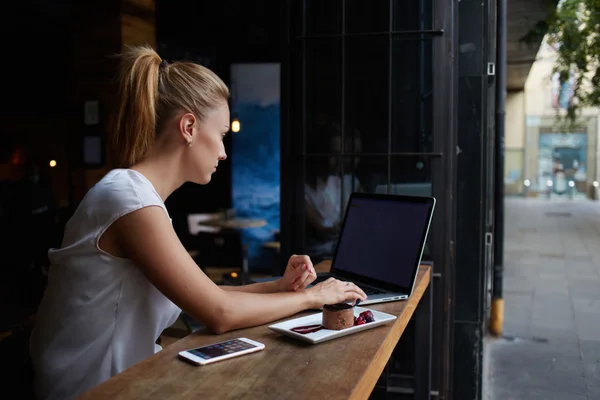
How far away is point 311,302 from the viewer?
174cm

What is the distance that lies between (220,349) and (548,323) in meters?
4.84

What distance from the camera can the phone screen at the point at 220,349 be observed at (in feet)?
4.54

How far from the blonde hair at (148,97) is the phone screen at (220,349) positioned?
536 millimetres

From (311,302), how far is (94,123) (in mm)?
5013

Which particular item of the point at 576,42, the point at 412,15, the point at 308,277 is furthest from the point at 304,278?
the point at 576,42

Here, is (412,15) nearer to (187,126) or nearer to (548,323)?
(187,126)

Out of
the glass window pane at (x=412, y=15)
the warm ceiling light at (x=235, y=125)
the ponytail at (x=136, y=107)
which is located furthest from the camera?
the warm ceiling light at (x=235, y=125)

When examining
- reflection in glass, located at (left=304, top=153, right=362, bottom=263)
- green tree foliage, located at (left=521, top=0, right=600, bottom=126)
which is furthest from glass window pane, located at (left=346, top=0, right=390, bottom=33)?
green tree foliage, located at (left=521, top=0, right=600, bottom=126)

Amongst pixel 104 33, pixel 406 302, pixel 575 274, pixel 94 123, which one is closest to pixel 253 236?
pixel 94 123

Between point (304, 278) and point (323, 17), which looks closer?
point (304, 278)

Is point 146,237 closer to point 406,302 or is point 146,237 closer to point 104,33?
point 406,302

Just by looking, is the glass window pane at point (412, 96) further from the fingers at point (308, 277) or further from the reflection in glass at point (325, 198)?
the fingers at point (308, 277)

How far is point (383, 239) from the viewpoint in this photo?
2.15 metres

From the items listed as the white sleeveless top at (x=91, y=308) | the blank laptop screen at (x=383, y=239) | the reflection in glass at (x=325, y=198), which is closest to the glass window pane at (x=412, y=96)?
the reflection in glass at (x=325, y=198)
